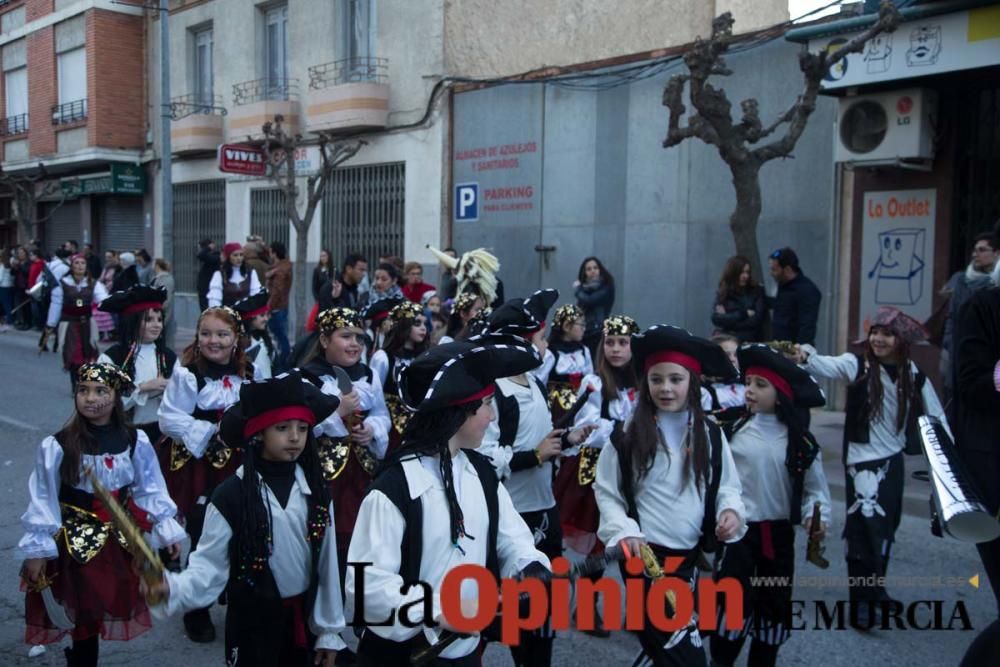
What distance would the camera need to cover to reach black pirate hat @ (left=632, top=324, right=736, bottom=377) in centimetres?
386

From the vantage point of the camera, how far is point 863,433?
548 cm

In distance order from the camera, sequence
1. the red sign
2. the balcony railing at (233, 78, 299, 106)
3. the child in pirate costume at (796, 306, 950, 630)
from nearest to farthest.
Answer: the child in pirate costume at (796, 306, 950, 630) → the red sign → the balcony railing at (233, 78, 299, 106)

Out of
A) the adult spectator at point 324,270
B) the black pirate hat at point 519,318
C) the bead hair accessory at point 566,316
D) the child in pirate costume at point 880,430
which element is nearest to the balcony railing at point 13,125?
the adult spectator at point 324,270

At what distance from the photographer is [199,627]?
5.17 meters

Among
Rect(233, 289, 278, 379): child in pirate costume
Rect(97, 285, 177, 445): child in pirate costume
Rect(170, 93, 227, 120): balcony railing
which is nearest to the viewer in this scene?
Rect(97, 285, 177, 445): child in pirate costume

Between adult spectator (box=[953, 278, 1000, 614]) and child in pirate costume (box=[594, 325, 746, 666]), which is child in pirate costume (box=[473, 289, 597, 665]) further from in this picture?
adult spectator (box=[953, 278, 1000, 614])

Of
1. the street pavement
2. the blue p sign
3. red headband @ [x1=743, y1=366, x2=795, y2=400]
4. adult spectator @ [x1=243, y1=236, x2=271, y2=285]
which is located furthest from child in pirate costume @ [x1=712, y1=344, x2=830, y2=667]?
the blue p sign

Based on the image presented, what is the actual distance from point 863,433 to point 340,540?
287 centimetres

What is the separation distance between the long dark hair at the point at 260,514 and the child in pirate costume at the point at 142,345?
2.75m

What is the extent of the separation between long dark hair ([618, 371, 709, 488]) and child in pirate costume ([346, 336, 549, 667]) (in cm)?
77

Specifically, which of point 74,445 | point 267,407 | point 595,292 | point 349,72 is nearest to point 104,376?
point 74,445

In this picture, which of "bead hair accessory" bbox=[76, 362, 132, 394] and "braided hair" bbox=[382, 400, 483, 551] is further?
"bead hair accessory" bbox=[76, 362, 132, 394]

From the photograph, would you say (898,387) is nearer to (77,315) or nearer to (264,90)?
(77,315)

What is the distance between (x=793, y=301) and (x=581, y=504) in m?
4.95
